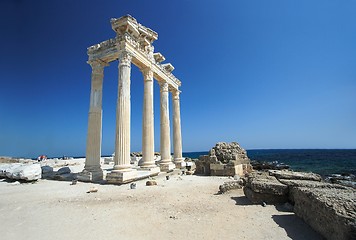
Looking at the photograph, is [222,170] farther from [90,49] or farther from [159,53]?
[90,49]

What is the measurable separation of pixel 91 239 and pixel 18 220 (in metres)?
2.85

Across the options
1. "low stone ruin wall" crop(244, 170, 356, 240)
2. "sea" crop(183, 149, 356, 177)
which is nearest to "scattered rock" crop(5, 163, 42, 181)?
"low stone ruin wall" crop(244, 170, 356, 240)

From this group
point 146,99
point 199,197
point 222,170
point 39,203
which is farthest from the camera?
point 146,99

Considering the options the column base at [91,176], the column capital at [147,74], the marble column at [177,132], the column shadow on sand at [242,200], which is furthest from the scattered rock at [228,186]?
the marble column at [177,132]

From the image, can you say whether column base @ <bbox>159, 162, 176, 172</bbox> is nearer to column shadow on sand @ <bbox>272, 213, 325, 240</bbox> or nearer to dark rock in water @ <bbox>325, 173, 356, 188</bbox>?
column shadow on sand @ <bbox>272, 213, 325, 240</bbox>

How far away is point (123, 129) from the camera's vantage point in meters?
12.1

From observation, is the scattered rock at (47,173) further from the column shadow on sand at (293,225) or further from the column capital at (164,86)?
the column shadow on sand at (293,225)

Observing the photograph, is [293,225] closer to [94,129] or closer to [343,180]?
[94,129]

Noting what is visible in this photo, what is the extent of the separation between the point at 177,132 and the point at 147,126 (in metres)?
5.92

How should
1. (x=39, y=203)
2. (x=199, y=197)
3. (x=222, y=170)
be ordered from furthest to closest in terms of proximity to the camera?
Result: 1. (x=222, y=170)
2. (x=199, y=197)
3. (x=39, y=203)

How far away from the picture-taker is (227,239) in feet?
13.5

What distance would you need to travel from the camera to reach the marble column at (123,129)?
1134 cm

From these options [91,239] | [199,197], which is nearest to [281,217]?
[199,197]

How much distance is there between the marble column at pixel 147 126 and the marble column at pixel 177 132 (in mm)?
5298
